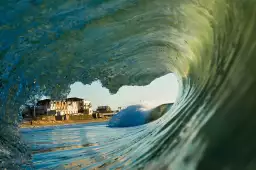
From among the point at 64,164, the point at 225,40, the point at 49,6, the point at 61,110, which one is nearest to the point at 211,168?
the point at 225,40

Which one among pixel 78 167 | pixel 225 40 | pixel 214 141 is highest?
pixel 225 40

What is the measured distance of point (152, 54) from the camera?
1094 centimetres

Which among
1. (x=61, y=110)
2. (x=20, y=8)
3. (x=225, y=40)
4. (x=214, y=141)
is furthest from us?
(x=61, y=110)

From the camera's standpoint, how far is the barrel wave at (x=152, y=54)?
4.71 meters

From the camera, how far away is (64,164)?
9.32m

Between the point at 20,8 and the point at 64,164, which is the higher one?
the point at 20,8

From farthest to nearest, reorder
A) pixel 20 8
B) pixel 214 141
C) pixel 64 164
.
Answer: pixel 64 164
pixel 20 8
pixel 214 141

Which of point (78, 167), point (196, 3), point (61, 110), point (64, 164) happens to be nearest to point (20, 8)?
point (196, 3)

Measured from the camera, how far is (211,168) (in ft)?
14.6

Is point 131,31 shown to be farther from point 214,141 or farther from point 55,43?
point 214,141

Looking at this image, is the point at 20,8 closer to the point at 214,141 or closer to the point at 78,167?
the point at 214,141

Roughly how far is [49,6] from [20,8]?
1.32ft

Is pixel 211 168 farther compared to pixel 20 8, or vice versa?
pixel 20 8

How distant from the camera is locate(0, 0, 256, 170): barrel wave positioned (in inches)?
185
